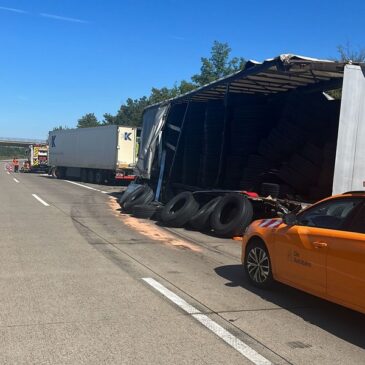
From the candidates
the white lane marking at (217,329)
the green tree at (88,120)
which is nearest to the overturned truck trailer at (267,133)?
the white lane marking at (217,329)

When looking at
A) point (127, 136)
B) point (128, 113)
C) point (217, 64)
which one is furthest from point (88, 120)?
point (127, 136)

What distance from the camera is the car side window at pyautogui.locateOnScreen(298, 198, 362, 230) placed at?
561 cm

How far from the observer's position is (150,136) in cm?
1991

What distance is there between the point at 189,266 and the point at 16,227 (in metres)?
5.74

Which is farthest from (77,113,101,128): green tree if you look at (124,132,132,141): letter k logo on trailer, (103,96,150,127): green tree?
(124,132,132,141): letter k logo on trailer

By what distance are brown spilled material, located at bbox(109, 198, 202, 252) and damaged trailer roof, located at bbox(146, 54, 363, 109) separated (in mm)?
4204

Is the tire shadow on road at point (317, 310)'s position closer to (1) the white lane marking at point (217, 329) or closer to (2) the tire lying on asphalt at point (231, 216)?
(1) the white lane marking at point (217, 329)

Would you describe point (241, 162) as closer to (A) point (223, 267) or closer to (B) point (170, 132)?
(B) point (170, 132)

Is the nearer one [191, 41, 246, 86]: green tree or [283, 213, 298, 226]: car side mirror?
[283, 213, 298, 226]: car side mirror

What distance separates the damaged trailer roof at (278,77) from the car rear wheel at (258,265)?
5.12 meters

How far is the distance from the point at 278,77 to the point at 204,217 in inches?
178

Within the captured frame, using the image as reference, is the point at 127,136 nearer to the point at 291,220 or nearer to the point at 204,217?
the point at 204,217

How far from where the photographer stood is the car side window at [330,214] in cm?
561

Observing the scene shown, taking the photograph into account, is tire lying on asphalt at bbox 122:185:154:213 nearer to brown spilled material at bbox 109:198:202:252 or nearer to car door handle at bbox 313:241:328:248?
brown spilled material at bbox 109:198:202:252
